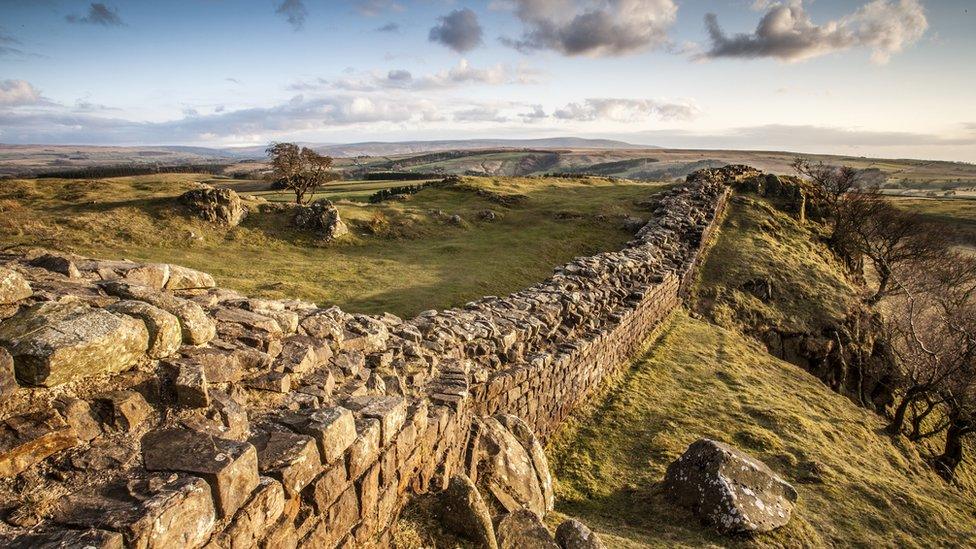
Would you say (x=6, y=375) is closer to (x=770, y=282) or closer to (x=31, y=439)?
(x=31, y=439)

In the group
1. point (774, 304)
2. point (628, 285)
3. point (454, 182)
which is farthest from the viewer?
point (454, 182)

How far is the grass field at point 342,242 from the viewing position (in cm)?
1825

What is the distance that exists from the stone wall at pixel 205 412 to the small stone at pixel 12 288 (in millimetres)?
13

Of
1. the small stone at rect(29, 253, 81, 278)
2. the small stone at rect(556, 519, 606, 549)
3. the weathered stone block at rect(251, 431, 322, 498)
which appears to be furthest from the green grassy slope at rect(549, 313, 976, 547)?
the small stone at rect(29, 253, 81, 278)

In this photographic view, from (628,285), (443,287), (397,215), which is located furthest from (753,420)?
(397,215)

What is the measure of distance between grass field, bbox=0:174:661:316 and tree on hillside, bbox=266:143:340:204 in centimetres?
574

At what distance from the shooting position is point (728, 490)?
7992 millimetres

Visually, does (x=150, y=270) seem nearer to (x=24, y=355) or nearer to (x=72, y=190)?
(x=24, y=355)

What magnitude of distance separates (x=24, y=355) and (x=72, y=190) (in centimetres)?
3143

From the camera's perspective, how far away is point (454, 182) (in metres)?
42.4

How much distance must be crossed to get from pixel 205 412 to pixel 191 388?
277 millimetres

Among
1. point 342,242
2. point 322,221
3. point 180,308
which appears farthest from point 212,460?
point 322,221

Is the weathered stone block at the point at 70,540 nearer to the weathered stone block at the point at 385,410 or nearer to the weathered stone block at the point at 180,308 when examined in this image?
the weathered stone block at the point at 180,308

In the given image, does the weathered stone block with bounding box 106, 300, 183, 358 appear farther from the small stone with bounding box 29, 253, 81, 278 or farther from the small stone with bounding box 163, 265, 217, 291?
the small stone with bounding box 163, 265, 217, 291
